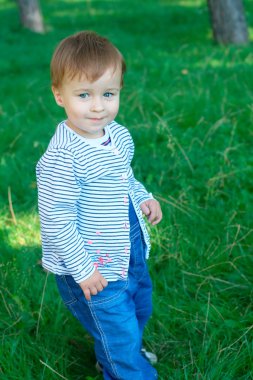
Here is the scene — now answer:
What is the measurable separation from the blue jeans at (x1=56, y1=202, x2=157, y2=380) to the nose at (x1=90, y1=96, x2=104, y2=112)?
0.45 m

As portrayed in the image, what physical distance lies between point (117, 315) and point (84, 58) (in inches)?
36.8

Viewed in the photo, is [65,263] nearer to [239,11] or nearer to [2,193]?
[2,193]

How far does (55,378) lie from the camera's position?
8.56ft

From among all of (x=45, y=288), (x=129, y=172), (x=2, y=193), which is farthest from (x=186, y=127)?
(x=129, y=172)

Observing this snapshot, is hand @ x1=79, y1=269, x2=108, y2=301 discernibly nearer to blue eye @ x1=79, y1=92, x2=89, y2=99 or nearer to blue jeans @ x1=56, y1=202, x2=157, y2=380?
blue jeans @ x1=56, y1=202, x2=157, y2=380

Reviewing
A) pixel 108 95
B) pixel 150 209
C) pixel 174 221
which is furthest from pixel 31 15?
pixel 108 95

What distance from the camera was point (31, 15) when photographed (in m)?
13.0

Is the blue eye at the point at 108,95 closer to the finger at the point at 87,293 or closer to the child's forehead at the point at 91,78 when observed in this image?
the child's forehead at the point at 91,78

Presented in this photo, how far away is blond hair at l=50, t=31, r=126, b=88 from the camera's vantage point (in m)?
2.05

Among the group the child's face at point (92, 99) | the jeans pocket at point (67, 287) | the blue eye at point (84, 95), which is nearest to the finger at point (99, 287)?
the jeans pocket at point (67, 287)

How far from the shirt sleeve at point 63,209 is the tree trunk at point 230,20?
267 inches

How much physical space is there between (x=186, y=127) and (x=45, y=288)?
7.89 ft

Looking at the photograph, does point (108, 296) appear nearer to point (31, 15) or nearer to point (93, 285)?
point (93, 285)

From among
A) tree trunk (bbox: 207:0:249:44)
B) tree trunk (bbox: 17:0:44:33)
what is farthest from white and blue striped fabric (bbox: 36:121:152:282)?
tree trunk (bbox: 17:0:44:33)
